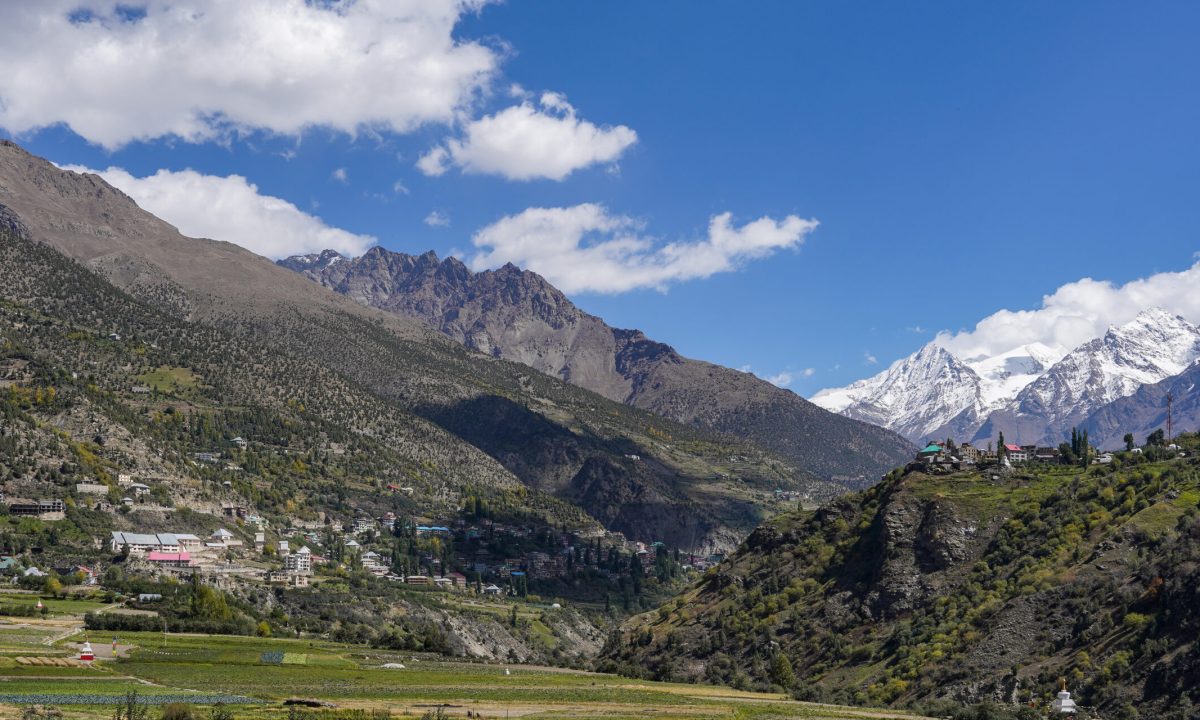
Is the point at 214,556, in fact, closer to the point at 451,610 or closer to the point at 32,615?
the point at 451,610

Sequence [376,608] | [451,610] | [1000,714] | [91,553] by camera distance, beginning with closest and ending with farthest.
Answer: [1000,714] < [91,553] < [376,608] < [451,610]

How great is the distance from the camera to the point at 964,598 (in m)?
114

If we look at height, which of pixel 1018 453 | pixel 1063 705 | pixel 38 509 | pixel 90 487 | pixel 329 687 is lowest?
pixel 329 687

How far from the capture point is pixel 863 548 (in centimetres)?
13650

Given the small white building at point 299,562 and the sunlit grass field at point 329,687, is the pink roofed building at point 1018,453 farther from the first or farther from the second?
the small white building at point 299,562

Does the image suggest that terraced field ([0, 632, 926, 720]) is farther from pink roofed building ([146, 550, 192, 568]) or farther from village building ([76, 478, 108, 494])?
village building ([76, 478, 108, 494])

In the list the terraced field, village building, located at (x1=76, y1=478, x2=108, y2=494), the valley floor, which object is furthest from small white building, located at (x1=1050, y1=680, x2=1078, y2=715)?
village building, located at (x1=76, y1=478, x2=108, y2=494)

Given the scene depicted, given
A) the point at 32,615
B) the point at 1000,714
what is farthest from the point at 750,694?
the point at 32,615

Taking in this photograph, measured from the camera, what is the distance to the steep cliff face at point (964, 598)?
306ft

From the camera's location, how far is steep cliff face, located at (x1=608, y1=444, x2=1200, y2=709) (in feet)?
306

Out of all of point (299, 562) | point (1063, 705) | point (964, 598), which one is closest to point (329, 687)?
point (1063, 705)

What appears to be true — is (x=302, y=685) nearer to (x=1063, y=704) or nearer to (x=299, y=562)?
(x=1063, y=704)

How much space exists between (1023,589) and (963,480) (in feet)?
Answer: 107

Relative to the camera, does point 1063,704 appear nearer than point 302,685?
Yes
